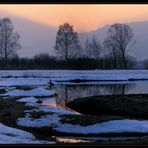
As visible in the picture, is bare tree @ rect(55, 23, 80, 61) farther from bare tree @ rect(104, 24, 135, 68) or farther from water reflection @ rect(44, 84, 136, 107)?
water reflection @ rect(44, 84, 136, 107)

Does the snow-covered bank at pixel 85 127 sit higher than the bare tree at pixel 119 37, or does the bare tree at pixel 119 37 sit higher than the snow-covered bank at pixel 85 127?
the bare tree at pixel 119 37

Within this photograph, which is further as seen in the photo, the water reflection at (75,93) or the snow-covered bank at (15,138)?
the water reflection at (75,93)

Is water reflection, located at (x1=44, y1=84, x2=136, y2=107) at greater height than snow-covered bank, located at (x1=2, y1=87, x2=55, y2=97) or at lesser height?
lesser

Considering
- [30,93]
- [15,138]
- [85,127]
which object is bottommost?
[30,93]

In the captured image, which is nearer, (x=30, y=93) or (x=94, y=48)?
(x=30, y=93)

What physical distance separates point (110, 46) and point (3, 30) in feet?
112

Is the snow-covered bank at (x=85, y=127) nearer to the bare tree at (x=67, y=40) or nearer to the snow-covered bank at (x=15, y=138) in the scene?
the snow-covered bank at (x=15, y=138)

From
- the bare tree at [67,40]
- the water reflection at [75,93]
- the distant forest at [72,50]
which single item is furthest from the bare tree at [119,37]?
the water reflection at [75,93]

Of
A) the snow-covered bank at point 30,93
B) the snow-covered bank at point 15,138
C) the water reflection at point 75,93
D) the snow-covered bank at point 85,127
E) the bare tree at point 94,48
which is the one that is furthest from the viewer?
the bare tree at point 94,48

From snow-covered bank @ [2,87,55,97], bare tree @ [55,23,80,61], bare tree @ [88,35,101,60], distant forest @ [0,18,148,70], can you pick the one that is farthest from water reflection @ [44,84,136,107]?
bare tree @ [88,35,101,60]

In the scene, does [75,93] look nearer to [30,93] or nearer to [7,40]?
[30,93]

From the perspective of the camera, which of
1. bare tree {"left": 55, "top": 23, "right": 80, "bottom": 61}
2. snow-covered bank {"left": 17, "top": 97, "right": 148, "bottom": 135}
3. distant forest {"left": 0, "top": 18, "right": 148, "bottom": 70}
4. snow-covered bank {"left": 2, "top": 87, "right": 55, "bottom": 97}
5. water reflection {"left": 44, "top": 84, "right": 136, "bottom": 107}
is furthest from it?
bare tree {"left": 55, "top": 23, "right": 80, "bottom": 61}

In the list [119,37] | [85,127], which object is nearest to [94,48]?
[119,37]
